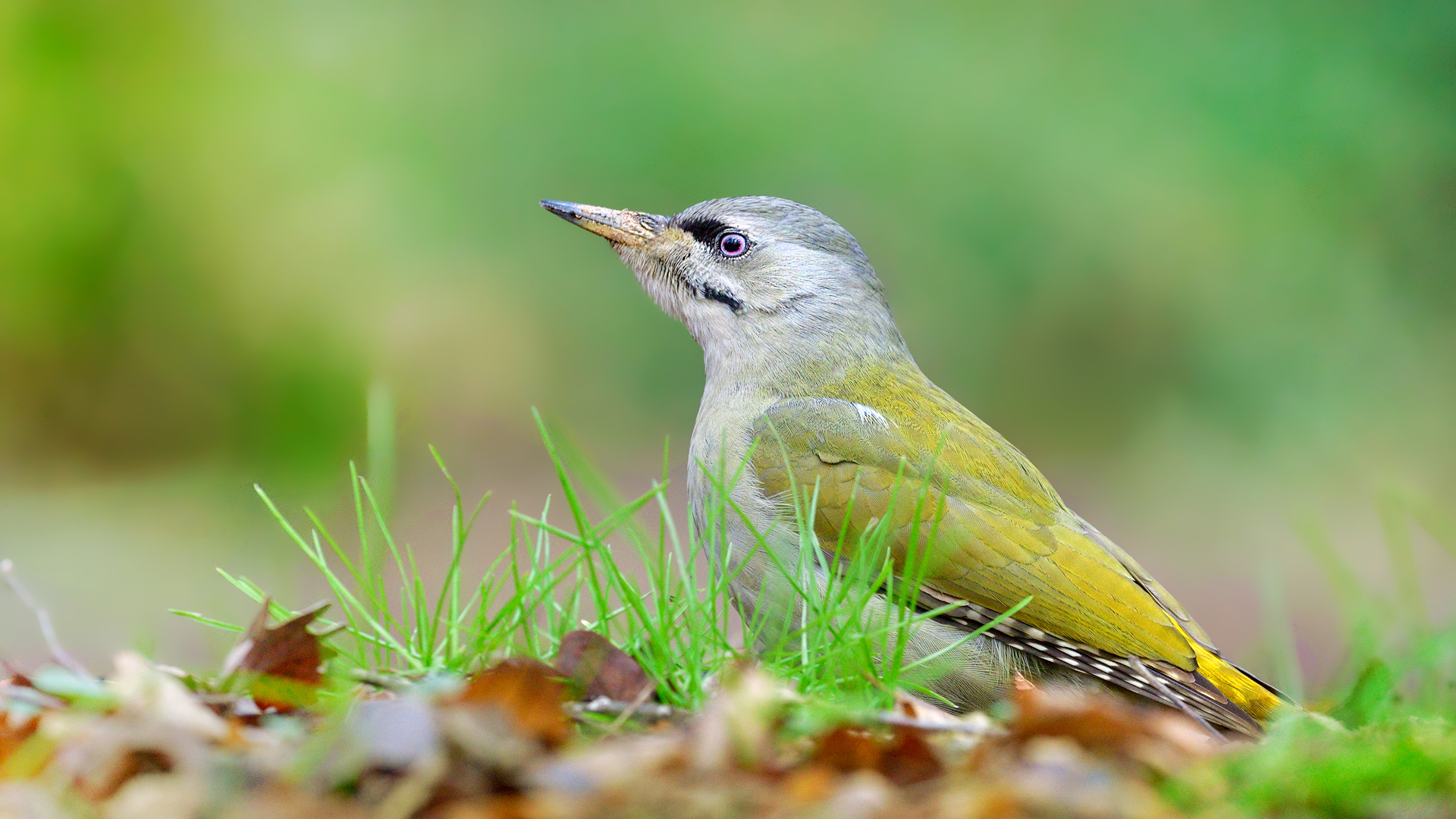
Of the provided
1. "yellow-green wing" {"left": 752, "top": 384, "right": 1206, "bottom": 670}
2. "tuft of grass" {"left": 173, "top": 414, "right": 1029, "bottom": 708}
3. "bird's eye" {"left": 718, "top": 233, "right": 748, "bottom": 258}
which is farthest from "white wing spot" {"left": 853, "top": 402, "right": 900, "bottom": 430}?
"tuft of grass" {"left": 173, "top": 414, "right": 1029, "bottom": 708}

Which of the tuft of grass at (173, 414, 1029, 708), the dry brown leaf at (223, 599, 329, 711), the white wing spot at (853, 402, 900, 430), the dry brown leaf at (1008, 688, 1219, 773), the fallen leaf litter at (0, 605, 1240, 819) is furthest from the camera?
the white wing spot at (853, 402, 900, 430)

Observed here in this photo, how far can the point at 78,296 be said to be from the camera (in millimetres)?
9180

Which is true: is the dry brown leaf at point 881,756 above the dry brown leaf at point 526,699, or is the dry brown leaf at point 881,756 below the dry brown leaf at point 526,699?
above

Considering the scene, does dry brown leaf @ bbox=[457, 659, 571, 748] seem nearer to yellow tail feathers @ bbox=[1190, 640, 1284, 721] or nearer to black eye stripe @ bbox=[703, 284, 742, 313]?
yellow tail feathers @ bbox=[1190, 640, 1284, 721]

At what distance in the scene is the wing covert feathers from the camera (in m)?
3.47

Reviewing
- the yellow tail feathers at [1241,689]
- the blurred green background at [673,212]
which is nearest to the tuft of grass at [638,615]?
the yellow tail feathers at [1241,689]

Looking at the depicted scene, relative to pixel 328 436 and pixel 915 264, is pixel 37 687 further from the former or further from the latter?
pixel 915 264

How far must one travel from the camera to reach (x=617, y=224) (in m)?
4.64

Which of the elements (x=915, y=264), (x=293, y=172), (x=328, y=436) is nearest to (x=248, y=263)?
(x=293, y=172)

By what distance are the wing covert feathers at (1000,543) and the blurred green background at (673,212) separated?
4.59 meters

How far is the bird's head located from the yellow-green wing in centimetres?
42

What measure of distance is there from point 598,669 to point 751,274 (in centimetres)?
240

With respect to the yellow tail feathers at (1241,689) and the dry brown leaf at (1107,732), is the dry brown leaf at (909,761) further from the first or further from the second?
the yellow tail feathers at (1241,689)

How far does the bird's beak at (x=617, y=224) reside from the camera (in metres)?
4.60
